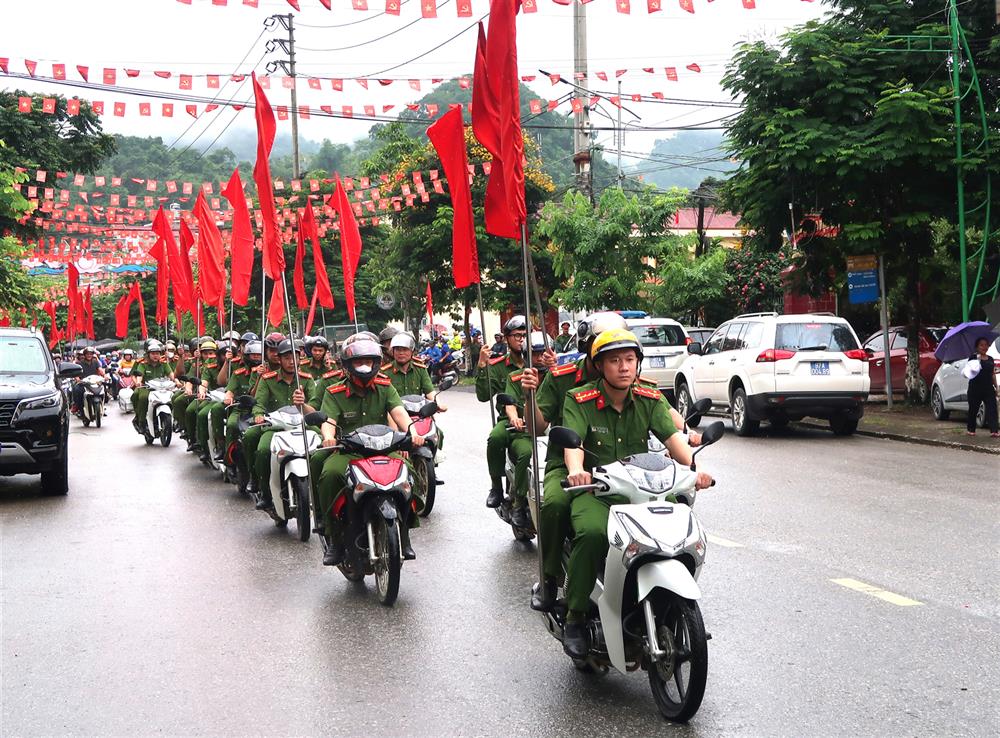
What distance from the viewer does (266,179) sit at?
10.5 m

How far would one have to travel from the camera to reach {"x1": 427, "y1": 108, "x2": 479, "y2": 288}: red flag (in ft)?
30.6

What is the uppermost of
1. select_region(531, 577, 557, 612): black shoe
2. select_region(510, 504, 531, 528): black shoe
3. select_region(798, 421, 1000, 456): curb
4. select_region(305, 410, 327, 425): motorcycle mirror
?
select_region(305, 410, 327, 425): motorcycle mirror

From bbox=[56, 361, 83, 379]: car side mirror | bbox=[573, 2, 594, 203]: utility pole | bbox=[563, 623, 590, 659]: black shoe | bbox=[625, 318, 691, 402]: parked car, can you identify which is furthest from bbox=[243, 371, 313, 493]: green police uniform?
bbox=[573, 2, 594, 203]: utility pole

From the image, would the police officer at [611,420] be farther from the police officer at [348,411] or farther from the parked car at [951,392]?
the parked car at [951,392]

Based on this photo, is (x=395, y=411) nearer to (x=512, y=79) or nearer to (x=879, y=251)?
(x=512, y=79)

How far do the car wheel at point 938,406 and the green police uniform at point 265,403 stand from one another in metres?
11.4

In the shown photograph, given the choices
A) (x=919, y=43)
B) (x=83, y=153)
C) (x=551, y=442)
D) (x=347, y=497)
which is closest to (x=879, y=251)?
(x=919, y=43)

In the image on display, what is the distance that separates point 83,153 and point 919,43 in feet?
76.8

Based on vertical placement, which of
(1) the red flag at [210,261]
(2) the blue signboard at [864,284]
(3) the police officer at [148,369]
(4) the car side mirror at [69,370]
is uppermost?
(1) the red flag at [210,261]

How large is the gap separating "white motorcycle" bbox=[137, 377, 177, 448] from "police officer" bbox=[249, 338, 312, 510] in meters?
8.98

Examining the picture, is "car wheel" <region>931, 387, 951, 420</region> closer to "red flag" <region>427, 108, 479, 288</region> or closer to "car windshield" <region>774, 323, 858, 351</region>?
"car windshield" <region>774, 323, 858, 351</region>

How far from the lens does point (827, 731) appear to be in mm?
4680

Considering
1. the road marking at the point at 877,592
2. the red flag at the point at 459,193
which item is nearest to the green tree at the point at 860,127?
the red flag at the point at 459,193

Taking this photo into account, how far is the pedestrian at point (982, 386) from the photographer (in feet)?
53.7
